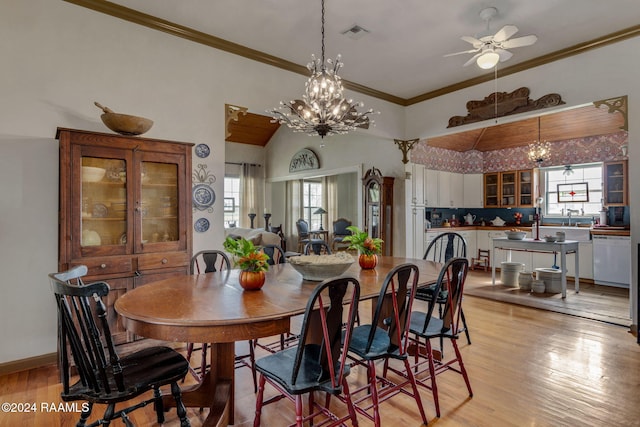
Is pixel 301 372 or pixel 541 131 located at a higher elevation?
pixel 541 131

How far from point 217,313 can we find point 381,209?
4.56 m

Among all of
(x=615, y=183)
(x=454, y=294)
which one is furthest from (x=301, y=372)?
(x=615, y=183)

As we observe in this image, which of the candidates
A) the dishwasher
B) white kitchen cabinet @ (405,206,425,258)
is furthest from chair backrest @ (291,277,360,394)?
the dishwasher

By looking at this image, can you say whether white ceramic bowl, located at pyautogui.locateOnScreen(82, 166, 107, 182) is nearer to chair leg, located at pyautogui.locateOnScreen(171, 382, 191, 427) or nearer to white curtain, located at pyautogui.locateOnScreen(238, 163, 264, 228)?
chair leg, located at pyautogui.locateOnScreen(171, 382, 191, 427)

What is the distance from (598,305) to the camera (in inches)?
180

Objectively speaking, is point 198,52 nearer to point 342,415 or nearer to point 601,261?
point 342,415

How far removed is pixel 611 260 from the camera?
18.4ft

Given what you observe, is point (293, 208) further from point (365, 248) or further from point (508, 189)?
point (365, 248)

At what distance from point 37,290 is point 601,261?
7.41 meters

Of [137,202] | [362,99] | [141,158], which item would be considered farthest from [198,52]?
[362,99]

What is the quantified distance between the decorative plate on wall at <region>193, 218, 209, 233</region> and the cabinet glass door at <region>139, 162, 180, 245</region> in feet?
1.60

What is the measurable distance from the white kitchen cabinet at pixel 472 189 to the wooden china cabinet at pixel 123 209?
630cm

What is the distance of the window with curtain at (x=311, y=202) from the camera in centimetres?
1015

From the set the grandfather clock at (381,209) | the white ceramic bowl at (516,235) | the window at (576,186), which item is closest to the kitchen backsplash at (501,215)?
the window at (576,186)
